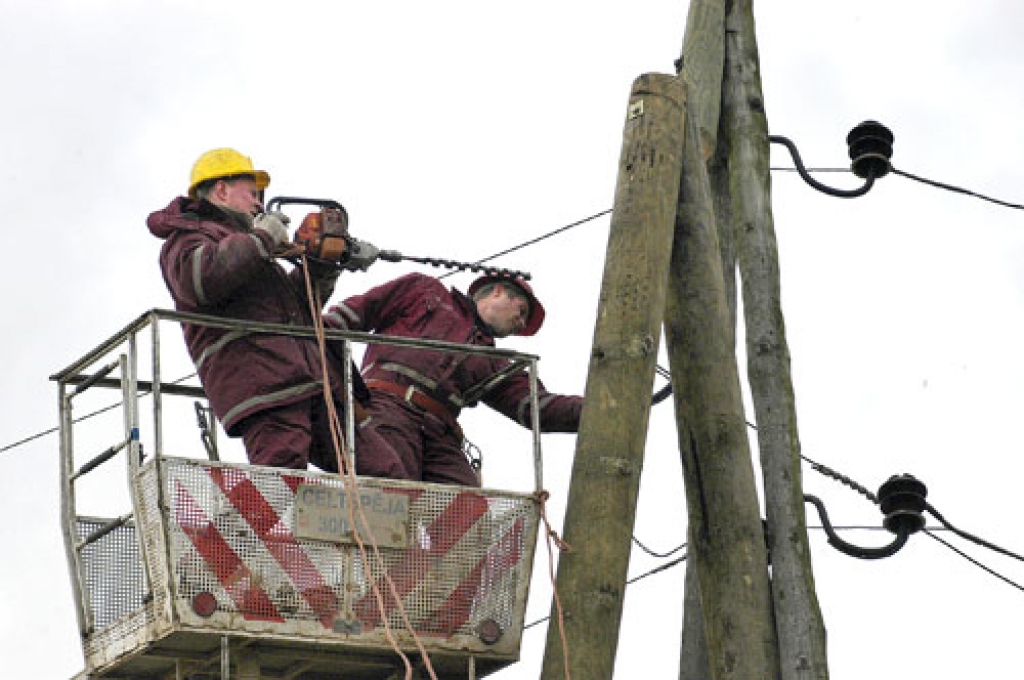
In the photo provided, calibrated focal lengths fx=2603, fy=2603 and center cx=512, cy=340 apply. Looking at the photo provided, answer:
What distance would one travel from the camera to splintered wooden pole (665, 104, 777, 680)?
32.5 feet

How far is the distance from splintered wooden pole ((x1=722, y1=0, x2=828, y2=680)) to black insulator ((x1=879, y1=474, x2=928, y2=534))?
44 cm

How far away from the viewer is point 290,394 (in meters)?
9.71

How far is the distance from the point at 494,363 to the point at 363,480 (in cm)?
130

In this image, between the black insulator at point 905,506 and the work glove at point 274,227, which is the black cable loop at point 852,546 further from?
the work glove at point 274,227

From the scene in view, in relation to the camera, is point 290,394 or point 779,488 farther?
point 779,488

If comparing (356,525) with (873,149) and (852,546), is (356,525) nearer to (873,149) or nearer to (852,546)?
(852,546)

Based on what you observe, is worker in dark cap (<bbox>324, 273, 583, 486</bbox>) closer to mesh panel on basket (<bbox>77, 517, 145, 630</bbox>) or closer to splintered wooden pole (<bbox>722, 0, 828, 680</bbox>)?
splintered wooden pole (<bbox>722, 0, 828, 680</bbox>)

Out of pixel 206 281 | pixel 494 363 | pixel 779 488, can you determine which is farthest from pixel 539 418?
pixel 206 281

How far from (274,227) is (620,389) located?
1.46 m

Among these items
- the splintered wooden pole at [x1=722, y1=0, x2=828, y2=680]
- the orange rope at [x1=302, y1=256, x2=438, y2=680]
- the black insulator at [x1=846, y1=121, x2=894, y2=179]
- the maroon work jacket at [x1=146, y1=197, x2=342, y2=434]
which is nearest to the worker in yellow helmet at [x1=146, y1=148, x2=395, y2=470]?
the maroon work jacket at [x1=146, y1=197, x2=342, y2=434]

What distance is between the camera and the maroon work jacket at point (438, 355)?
417 inches

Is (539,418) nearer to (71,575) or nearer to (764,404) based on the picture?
(764,404)

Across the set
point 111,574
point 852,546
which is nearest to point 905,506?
point 852,546

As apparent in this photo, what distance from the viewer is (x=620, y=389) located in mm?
9242
